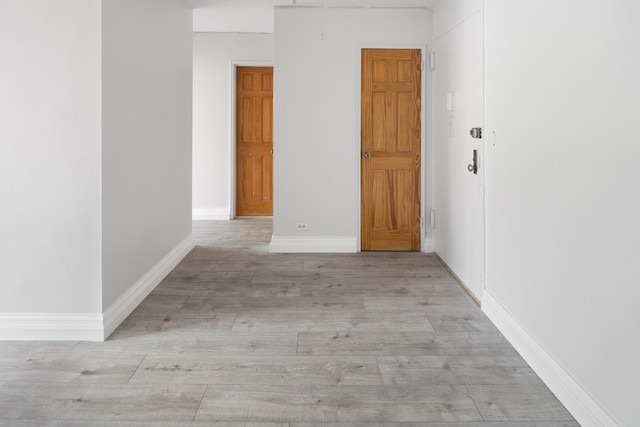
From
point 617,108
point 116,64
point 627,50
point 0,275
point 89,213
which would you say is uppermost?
point 116,64

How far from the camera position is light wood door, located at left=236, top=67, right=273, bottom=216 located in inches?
298

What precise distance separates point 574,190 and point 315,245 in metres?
3.30

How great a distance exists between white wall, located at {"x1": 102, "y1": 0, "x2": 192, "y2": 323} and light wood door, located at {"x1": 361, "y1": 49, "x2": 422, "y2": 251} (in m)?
1.76

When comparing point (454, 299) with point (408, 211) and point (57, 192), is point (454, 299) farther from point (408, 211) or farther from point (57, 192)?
point (57, 192)

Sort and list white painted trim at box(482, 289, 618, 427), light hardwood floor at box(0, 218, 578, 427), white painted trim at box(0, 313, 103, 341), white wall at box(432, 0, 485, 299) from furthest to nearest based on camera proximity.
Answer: white wall at box(432, 0, 485, 299) → white painted trim at box(0, 313, 103, 341) → light hardwood floor at box(0, 218, 578, 427) → white painted trim at box(482, 289, 618, 427)

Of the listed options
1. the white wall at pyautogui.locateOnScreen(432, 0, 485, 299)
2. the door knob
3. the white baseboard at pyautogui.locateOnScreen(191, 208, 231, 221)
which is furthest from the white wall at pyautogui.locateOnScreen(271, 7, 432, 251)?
the white baseboard at pyautogui.locateOnScreen(191, 208, 231, 221)

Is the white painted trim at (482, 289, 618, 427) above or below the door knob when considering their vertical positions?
below

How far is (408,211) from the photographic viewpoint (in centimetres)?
527

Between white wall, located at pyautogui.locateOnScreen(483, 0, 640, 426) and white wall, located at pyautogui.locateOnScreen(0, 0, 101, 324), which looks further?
white wall, located at pyautogui.locateOnScreen(0, 0, 101, 324)

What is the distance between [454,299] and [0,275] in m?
2.79

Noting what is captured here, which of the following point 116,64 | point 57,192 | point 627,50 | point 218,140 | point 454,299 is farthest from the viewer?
point 218,140

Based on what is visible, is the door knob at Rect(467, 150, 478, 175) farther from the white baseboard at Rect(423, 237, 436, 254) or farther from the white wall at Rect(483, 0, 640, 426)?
the white baseboard at Rect(423, 237, 436, 254)

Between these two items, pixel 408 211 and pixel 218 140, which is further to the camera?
Result: pixel 218 140

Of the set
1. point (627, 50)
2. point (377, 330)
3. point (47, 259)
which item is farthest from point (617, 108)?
point (47, 259)
